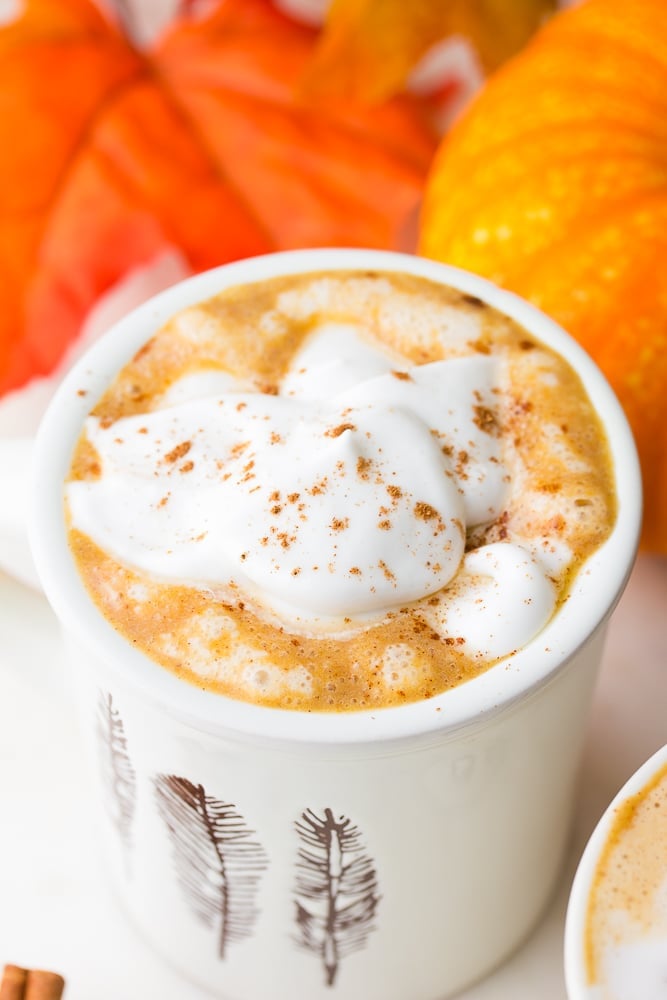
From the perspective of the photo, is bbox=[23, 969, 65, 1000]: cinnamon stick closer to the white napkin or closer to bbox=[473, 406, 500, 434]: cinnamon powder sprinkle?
the white napkin

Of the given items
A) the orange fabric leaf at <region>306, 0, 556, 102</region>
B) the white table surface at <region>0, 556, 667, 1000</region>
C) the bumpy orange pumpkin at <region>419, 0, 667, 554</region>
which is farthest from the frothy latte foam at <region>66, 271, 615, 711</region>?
the orange fabric leaf at <region>306, 0, 556, 102</region>

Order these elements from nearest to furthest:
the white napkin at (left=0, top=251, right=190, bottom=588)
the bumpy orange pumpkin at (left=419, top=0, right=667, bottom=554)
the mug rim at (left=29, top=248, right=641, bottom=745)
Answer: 1. the mug rim at (left=29, top=248, right=641, bottom=745)
2. the bumpy orange pumpkin at (left=419, top=0, right=667, bottom=554)
3. the white napkin at (left=0, top=251, right=190, bottom=588)

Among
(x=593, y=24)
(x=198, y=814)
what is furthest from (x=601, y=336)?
(x=198, y=814)

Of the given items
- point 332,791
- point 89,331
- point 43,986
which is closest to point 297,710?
point 332,791

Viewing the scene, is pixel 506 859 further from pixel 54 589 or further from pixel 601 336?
pixel 601 336

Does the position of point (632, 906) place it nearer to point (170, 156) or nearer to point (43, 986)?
point (43, 986)
